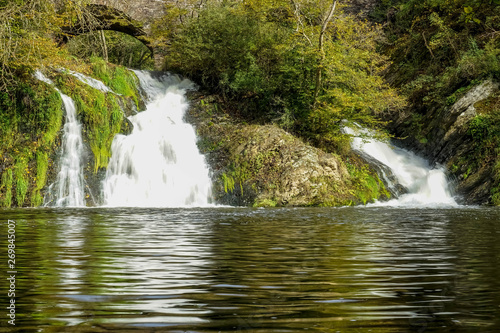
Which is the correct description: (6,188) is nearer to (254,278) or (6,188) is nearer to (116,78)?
(116,78)

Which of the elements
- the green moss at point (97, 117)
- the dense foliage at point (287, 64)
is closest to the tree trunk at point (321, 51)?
the dense foliage at point (287, 64)

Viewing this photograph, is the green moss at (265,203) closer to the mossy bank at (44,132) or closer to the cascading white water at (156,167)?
the cascading white water at (156,167)

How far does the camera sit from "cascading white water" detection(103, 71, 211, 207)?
20.1 metres

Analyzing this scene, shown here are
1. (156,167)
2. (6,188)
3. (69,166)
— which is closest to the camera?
(6,188)

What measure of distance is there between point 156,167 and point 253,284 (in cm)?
1770

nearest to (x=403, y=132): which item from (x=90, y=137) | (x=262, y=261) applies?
(x=90, y=137)

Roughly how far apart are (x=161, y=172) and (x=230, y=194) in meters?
2.81

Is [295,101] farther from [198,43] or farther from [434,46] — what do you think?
[434,46]

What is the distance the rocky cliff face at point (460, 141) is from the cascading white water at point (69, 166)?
15351mm

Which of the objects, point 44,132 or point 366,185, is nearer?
point 44,132

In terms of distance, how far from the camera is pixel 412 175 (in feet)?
83.1

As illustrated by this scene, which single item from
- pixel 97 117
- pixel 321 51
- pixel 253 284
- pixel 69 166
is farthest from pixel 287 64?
pixel 253 284

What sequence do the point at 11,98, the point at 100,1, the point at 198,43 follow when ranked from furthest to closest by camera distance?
the point at 100,1
the point at 198,43
the point at 11,98

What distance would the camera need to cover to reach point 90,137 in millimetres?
21281
